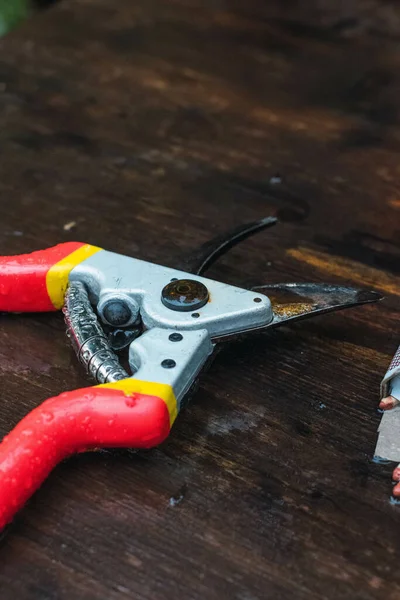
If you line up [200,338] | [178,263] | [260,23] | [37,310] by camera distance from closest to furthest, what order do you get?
[200,338] < [37,310] < [178,263] < [260,23]

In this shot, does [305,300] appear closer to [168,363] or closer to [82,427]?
[168,363]

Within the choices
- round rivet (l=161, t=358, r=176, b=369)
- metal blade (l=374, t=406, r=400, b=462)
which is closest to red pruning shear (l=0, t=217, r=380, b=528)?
round rivet (l=161, t=358, r=176, b=369)

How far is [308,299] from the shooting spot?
93 cm

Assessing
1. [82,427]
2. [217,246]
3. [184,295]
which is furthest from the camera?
[217,246]

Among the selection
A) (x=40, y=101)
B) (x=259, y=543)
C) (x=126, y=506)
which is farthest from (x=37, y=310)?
(x=40, y=101)

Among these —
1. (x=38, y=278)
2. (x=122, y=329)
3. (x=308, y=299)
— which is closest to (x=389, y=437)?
(x=308, y=299)

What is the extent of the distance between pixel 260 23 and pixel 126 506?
1.37 m

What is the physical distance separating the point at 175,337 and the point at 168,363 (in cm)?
5

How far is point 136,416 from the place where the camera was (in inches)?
30.2

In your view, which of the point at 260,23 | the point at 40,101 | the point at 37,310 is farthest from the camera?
the point at 260,23

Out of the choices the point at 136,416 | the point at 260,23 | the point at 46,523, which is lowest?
the point at 46,523

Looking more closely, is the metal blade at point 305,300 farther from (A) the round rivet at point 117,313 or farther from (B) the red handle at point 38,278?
(B) the red handle at point 38,278

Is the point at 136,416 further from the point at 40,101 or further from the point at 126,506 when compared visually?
the point at 40,101

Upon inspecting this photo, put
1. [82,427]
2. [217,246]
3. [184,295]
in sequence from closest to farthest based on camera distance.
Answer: [82,427], [184,295], [217,246]
